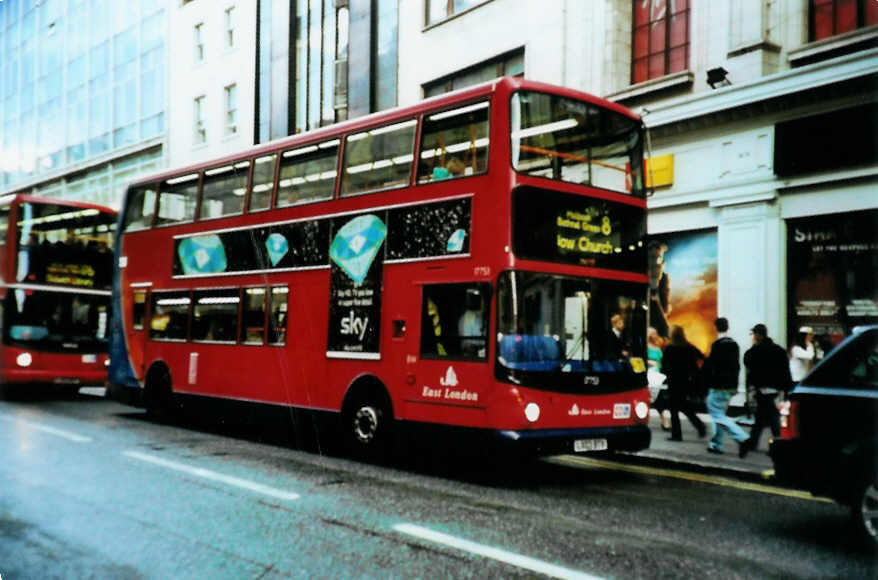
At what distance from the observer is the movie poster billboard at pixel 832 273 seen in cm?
1330

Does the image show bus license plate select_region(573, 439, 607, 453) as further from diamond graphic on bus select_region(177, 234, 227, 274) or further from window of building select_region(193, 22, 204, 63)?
window of building select_region(193, 22, 204, 63)

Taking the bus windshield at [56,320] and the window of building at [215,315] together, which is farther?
the bus windshield at [56,320]

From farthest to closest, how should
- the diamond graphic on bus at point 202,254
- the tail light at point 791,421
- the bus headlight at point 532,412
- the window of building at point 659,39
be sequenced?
the window of building at point 659,39
the diamond graphic on bus at point 202,254
the bus headlight at point 532,412
the tail light at point 791,421

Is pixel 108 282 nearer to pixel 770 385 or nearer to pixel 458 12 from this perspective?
pixel 458 12

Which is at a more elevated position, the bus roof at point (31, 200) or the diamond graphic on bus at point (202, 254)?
the bus roof at point (31, 200)

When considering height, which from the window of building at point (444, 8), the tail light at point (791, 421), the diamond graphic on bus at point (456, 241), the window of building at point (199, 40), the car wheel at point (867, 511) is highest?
the window of building at point (199, 40)

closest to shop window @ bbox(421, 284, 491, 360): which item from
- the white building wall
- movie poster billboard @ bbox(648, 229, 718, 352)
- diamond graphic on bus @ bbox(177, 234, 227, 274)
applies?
diamond graphic on bus @ bbox(177, 234, 227, 274)

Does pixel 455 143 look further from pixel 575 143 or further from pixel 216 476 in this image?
pixel 216 476

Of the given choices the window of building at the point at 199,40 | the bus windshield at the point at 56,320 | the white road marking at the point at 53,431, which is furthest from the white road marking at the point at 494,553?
the window of building at the point at 199,40

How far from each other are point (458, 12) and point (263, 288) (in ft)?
38.2

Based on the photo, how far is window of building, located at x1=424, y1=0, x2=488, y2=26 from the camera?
21.0 metres

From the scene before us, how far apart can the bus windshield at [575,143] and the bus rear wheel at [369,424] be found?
3.35 metres

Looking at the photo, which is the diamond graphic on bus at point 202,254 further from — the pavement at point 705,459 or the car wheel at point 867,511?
the car wheel at point 867,511

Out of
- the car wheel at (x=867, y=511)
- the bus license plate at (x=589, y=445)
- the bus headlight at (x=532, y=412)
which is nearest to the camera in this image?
the car wheel at (x=867, y=511)
